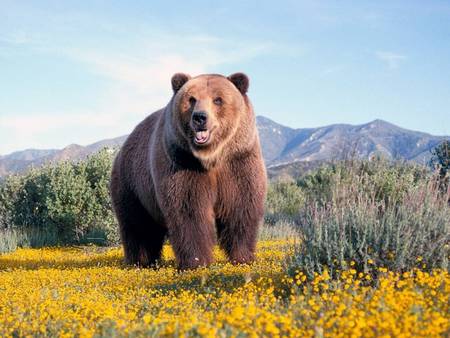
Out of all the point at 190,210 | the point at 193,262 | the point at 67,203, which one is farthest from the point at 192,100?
the point at 67,203

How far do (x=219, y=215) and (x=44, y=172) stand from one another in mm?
14244

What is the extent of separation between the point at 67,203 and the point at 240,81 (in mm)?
12605

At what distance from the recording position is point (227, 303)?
5.95 meters

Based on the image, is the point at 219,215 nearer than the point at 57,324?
No

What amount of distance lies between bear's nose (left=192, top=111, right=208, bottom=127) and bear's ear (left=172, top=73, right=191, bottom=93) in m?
0.91

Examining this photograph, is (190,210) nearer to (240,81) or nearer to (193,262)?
(193,262)

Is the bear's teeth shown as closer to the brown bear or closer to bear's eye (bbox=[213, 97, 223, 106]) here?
the brown bear

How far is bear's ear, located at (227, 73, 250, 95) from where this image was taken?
8.36 meters

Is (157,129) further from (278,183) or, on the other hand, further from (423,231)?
(278,183)

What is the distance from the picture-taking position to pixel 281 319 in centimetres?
415

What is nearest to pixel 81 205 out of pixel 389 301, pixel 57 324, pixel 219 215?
pixel 219 215

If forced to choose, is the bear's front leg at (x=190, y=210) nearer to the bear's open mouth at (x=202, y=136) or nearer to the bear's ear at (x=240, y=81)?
the bear's open mouth at (x=202, y=136)

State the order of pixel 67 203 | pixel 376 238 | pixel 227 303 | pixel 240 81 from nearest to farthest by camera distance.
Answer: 1. pixel 227 303
2. pixel 376 238
3. pixel 240 81
4. pixel 67 203

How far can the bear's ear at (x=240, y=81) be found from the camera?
836cm
